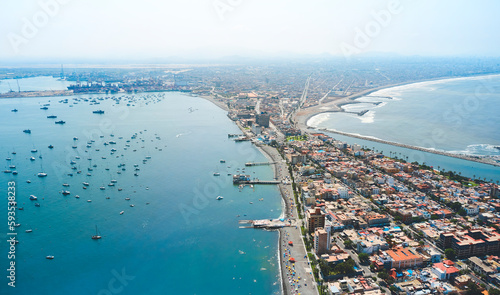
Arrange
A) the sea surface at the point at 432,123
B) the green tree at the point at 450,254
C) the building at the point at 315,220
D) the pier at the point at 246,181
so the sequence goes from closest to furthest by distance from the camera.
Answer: the green tree at the point at 450,254, the building at the point at 315,220, the pier at the point at 246,181, the sea surface at the point at 432,123

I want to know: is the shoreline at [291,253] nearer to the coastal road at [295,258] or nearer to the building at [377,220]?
the coastal road at [295,258]

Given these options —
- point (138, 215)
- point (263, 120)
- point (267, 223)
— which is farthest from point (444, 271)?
point (263, 120)

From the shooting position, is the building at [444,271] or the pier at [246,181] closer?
the building at [444,271]

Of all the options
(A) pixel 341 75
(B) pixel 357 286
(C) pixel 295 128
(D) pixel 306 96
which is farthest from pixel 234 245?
(A) pixel 341 75

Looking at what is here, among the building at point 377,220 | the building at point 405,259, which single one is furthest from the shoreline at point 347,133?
the building at point 405,259

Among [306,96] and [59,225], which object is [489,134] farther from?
[59,225]

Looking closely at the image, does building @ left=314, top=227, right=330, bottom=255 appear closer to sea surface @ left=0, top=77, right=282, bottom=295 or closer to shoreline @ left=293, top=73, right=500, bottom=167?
sea surface @ left=0, top=77, right=282, bottom=295

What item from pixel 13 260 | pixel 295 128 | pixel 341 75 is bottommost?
pixel 13 260
